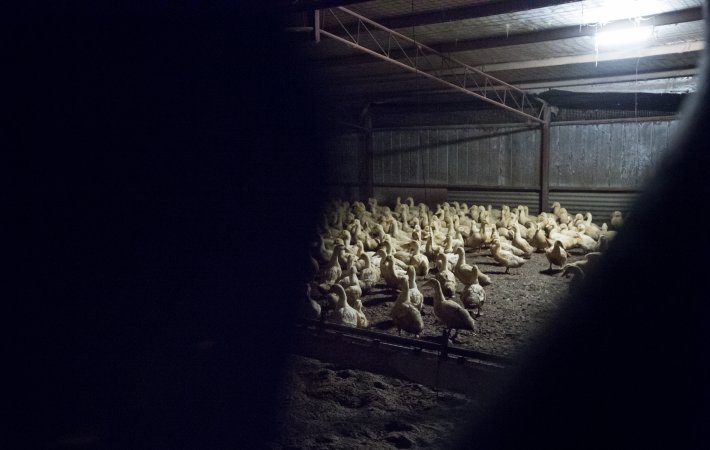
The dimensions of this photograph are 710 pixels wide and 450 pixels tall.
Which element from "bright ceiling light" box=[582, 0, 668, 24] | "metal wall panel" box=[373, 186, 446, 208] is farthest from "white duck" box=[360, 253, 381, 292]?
"metal wall panel" box=[373, 186, 446, 208]

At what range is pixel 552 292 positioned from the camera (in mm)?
→ 8148

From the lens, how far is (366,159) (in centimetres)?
1892

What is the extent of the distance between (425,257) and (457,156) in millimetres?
8847

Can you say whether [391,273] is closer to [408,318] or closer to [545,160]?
[408,318]

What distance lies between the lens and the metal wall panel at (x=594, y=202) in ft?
48.0

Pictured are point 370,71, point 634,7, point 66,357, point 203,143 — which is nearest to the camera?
point 66,357

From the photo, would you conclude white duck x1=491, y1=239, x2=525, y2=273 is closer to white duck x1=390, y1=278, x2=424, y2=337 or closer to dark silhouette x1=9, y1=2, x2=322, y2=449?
dark silhouette x1=9, y1=2, x2=322, y2=449

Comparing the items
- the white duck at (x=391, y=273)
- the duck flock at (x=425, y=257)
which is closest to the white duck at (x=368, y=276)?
the duck flock at (x=425, y=257)

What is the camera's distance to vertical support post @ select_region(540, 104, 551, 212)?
15.3 m

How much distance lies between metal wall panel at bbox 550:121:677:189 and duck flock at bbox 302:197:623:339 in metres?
1.40

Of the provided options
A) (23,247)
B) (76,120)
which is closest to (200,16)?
(76,120)

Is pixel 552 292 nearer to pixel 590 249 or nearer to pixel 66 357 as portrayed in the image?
pixel 590 249

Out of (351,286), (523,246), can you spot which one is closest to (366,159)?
(523,246)

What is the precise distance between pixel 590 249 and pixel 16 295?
10.3 m
